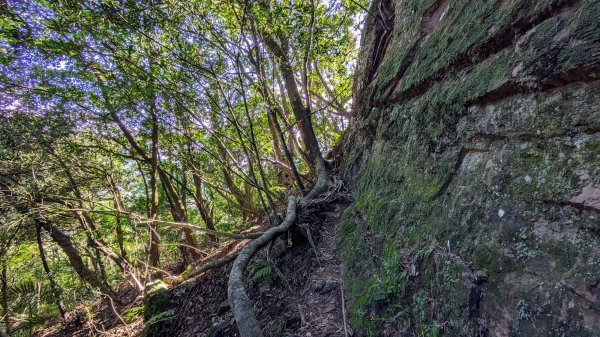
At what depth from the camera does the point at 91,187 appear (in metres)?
7.42

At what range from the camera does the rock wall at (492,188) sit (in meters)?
1.37

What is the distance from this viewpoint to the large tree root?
272cm

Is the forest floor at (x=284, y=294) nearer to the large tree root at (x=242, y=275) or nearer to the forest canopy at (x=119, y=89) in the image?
the large tree root at (x=242, y=275)

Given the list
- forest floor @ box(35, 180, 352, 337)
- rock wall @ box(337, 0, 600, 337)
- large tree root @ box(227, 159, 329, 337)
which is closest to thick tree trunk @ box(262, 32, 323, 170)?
large tree root @ box(227, 159, 329, 337)

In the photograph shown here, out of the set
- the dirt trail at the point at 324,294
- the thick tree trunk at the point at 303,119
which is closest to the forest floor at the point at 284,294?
the dirt trail at the point at 324,294

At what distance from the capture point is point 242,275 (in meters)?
3.47

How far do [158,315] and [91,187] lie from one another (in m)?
4.74

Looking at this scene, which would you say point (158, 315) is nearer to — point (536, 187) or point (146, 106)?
point (146, 106)

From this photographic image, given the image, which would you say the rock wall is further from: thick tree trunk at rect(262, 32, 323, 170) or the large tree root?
thick tree trunk at rect(262, 32, 323, 170)

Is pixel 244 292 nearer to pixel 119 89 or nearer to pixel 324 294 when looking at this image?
pixel 324 294

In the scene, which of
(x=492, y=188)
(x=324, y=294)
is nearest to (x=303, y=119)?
(x=324, y=294)

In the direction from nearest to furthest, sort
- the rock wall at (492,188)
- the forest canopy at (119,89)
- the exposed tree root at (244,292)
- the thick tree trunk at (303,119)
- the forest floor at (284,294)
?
the rock wall at (492,188), the exposed tree root at (244,292), the forest floor at (284,294), the forest canopy at (119,89), the thick tree trunk at (303,119)

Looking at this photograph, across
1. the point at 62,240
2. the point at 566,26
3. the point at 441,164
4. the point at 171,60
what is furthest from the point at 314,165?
the point at 62,240

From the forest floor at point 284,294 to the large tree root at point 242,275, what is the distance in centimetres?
23
